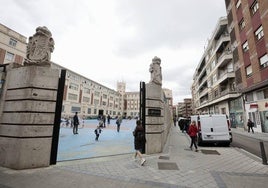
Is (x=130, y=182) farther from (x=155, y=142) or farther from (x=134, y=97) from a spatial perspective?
(x=134, y=97)

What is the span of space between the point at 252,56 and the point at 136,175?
76.3 feet

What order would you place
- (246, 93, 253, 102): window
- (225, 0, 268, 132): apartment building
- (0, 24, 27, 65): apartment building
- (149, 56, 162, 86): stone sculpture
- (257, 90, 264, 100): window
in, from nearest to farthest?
(149, 56, 162, 86): stone sculpture
(225, 0, 268, 132): apartment building
(257, 90, 264, 100): window
(246, 93, 253, 102): window
(0, 24, 27, 65): apartment building

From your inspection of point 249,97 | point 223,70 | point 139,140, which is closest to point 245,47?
point 249,97

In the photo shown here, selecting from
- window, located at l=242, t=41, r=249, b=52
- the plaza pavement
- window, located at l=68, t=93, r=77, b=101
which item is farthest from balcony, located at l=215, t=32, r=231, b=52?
window, located at l=68, t=93, r=77, b=101

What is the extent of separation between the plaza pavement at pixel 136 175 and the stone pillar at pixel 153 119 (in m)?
1.46

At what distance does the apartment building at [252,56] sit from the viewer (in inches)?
714

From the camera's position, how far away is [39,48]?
19.6 ft

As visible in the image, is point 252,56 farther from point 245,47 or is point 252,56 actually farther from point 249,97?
point 249,97

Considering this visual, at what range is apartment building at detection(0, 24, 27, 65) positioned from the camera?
35281 mm

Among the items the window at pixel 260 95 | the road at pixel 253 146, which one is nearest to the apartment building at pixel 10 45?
the road at pixel 253 146

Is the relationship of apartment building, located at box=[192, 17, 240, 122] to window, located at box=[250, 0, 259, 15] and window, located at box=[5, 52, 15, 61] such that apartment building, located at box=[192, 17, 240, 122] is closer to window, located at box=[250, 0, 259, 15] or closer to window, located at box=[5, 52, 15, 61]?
window, located at box=[250, 0, 259, 15]

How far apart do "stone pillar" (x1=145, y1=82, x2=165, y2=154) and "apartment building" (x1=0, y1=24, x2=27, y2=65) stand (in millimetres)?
41710

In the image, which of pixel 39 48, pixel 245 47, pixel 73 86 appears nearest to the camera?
pixel 39 48

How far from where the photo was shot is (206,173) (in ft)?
16.5
